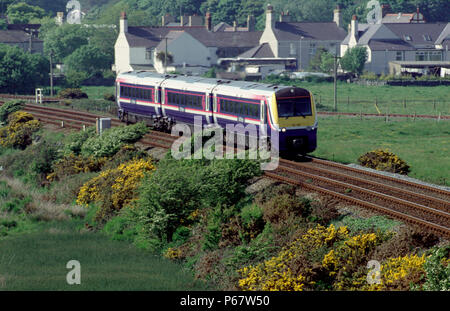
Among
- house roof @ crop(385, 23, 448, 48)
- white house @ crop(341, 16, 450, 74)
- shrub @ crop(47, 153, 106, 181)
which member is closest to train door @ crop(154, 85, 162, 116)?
shrub @ crop(47, 153, 106, 181)

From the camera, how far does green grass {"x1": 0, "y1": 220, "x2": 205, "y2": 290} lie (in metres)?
23.1

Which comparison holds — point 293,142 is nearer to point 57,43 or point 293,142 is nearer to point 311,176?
point 311,176

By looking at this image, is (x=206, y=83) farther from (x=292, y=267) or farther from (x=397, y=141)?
(x=292, y=267)

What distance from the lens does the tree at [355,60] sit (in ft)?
381

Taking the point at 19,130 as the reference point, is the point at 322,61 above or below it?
above

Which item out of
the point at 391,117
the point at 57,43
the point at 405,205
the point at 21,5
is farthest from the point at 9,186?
the point at 21,5

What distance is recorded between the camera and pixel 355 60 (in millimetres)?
115938

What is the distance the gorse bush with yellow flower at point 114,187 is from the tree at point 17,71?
188 feet

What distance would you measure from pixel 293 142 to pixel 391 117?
30.3 meters

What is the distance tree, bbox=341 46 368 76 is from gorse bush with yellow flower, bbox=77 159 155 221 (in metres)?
83.6

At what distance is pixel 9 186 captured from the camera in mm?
41219

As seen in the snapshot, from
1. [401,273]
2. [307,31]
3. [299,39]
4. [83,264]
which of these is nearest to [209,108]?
[83,264]

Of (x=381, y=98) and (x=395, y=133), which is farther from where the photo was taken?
(x=381, y=98)

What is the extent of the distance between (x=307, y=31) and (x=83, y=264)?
368 ft
